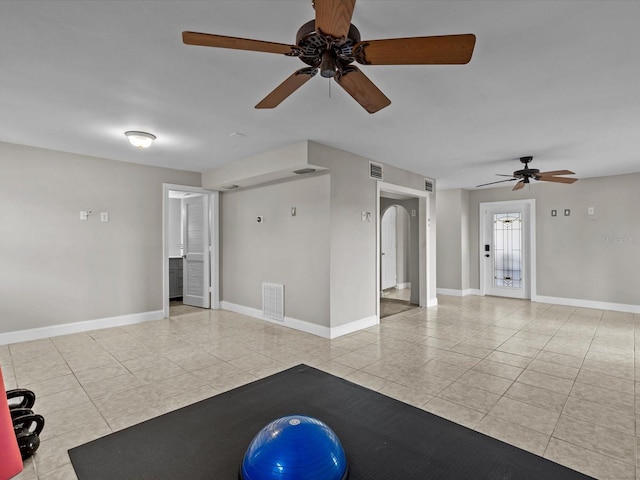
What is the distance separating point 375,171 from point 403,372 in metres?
3.05

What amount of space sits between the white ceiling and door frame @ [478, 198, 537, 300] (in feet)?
7.84

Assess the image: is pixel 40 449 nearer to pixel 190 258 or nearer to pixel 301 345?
pixel 301 345

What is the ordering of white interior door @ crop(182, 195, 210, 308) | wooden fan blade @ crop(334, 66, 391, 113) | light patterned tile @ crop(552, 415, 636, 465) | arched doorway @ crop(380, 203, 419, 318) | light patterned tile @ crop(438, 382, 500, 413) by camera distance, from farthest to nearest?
arched doorway @ crop(380, 203, 419, 318), white interior door @ crop(182, 195, 210, 308), light patterned tile @ crop(438, 382, 500, 413), light patterned tile @ crop(552, 415, 636, 465), wooden fan blade @ crop(334, 66, 391, 113)

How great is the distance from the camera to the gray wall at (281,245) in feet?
14.9

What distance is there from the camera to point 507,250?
760cm

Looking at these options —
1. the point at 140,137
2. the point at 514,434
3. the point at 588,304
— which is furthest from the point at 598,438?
the point at 588,304

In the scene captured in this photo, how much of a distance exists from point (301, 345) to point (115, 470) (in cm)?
310

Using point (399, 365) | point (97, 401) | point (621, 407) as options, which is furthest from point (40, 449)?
point (621, 407)

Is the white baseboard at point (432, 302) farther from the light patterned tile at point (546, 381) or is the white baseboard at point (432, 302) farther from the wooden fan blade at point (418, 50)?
the wooden fan blade at point (418, 50)

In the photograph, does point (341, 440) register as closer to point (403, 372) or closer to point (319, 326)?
point (403, 372)

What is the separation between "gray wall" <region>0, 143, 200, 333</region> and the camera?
168 inches

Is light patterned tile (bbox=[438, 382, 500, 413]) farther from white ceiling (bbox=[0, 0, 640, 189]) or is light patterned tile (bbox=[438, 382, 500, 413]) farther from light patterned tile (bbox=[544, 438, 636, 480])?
white ceiling (bbox=[0, 0, 640, 189])

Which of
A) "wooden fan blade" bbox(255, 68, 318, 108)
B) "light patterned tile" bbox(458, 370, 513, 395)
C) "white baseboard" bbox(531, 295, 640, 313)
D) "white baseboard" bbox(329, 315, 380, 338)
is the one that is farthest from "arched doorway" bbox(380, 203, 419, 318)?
"wooden fan blade" bbox(255, 68, 318, 108)

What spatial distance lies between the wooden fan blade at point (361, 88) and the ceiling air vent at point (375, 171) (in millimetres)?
2969
